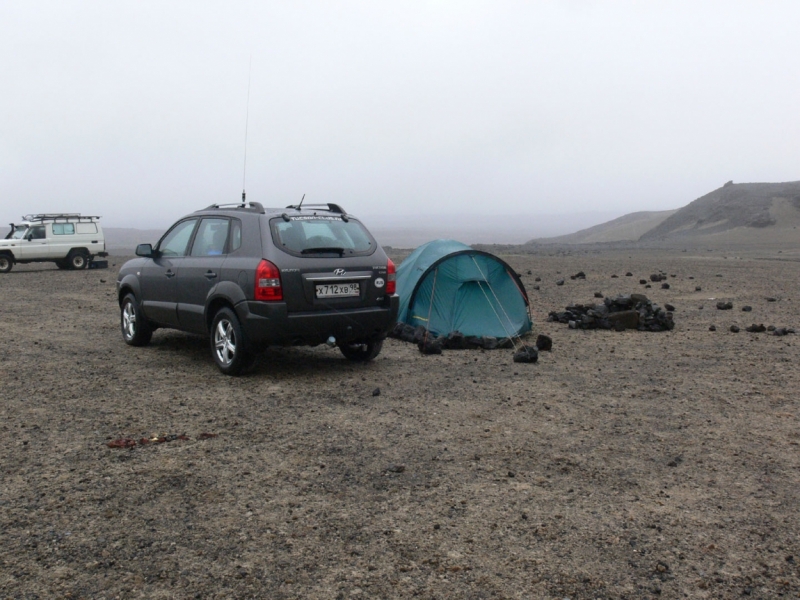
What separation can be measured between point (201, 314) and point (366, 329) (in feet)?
6.40

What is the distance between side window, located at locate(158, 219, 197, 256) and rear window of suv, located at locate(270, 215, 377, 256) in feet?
5.82

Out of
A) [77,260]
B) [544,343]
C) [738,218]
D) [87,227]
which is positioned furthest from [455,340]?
[738,218]

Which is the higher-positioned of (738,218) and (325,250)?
(738,218)

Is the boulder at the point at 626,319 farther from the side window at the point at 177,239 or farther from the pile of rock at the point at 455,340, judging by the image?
the side window at the point at 177,239

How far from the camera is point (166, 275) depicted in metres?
9.35

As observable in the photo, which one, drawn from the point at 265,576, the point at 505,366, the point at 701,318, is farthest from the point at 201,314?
the point at 701,318

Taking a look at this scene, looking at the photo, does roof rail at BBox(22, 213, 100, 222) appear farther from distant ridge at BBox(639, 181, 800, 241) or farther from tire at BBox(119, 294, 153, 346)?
distant ridge at BBox(639, 181, 800, 241)

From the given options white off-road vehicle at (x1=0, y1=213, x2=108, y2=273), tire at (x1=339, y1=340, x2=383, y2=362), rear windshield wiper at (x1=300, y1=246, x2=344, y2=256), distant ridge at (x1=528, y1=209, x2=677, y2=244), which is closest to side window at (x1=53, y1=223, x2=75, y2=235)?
white off-road vehicle at (x1=0, y1=213, x2=108, y2=273)

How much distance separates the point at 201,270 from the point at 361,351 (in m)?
2.21

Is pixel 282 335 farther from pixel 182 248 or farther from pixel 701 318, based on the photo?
pixel 701 318

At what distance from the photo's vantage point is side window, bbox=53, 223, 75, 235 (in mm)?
27403

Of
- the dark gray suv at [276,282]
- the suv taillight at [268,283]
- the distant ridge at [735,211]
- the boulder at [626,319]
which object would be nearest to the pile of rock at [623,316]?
the boulder at [626,319]

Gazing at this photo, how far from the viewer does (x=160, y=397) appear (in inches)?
289

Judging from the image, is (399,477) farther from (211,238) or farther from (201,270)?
(211,238)
